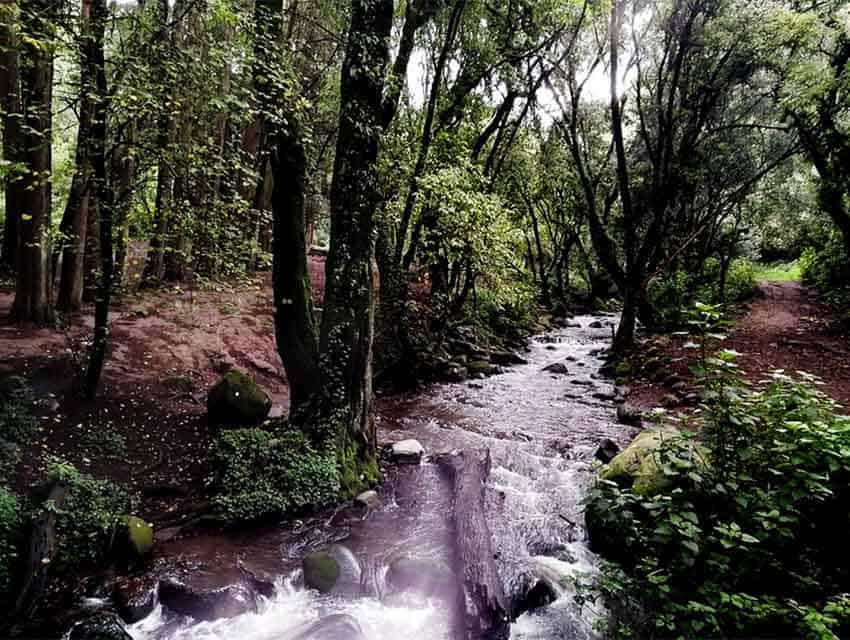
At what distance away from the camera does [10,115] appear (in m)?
4.22

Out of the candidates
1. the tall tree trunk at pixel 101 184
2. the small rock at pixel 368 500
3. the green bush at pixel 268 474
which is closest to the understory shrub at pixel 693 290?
the small rock at pixel 368 500

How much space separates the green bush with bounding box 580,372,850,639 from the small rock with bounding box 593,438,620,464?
316 centimetres

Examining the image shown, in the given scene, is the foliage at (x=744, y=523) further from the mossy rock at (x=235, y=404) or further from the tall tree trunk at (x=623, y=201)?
the tall tree trunk at (x=623, y=201)

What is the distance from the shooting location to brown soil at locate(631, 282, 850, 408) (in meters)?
10.1

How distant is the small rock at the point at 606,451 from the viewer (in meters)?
7.39

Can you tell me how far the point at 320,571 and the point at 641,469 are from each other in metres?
3.85

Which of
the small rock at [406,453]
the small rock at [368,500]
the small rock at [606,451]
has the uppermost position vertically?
the small rock at [606,451]

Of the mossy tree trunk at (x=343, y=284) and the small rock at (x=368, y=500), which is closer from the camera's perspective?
the small rock at (x=368, y=500)

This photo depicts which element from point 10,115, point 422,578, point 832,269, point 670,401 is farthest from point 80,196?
point 832,269

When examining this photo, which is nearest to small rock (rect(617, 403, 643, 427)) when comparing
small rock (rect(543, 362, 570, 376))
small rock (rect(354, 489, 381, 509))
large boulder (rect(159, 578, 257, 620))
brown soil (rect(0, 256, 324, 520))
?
small rock (rect(543, 362, 570, 376))

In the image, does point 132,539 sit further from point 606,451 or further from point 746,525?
point 606,451

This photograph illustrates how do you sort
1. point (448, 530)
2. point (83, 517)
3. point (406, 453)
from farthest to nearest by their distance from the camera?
point (406, 453) < point (448, 530) < point (83, 517)

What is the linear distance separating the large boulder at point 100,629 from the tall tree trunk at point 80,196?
4095 mm

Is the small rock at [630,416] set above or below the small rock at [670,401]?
below
